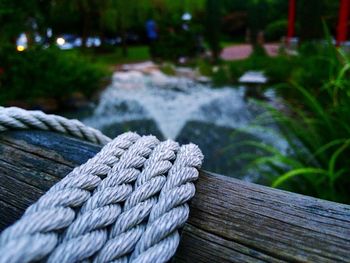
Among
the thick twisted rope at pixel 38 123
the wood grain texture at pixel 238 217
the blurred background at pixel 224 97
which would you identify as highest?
the thick twisted rope at pixel 38 123

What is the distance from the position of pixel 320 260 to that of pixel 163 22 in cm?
1629

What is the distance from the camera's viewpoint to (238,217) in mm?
496

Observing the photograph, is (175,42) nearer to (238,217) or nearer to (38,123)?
(38,123)

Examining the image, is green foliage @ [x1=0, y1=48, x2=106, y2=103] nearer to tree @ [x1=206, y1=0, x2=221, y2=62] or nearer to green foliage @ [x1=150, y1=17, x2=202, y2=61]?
tree @ [x1=206, y1=0, x2=221, y2=62]

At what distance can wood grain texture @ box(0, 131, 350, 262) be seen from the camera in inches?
17.4

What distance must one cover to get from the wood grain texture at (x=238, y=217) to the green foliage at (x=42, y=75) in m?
4.98

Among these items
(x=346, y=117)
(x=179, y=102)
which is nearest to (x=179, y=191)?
(x=346, y=117)

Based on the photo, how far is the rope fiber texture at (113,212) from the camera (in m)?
0.39

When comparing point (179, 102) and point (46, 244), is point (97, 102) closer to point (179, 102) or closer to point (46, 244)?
point (179, 102)

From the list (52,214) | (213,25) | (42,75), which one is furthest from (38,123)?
(213,25)

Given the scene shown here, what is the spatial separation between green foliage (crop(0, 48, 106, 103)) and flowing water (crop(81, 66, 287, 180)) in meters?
0.63

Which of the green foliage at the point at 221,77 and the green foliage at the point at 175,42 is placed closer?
the green foliage at the point at 221,77

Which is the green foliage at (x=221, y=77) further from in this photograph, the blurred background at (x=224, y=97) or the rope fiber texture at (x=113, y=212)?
the rope fiber texture at (x=113, y=212)

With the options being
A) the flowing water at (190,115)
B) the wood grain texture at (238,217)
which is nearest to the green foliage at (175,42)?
the flowing water at (190,115)
